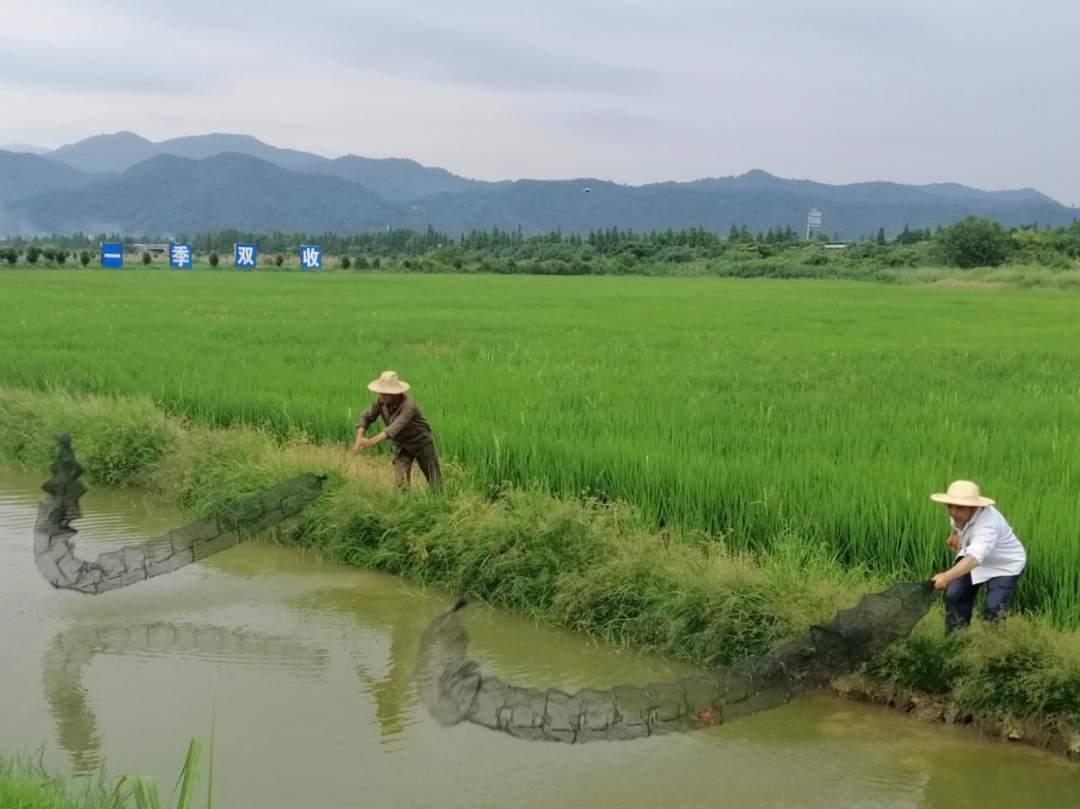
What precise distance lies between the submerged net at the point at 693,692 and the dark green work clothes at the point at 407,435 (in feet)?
6.28

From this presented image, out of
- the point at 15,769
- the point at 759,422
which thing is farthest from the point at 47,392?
the point at 15,769

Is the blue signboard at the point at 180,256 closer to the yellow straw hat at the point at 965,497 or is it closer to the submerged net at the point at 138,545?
the submerged net at the point at 138,545

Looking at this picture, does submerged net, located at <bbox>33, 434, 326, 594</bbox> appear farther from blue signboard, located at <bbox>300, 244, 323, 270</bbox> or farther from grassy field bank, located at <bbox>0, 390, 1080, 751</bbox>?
blue signboard, located at <bbox>300, 244, 323, 270</bbox>

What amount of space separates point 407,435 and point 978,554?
10.0 ft

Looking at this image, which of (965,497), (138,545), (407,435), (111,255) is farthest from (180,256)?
(965,497)

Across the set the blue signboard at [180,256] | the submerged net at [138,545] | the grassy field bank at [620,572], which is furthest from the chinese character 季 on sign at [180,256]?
the submerged net at [138,545]

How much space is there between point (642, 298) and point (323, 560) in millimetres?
20649

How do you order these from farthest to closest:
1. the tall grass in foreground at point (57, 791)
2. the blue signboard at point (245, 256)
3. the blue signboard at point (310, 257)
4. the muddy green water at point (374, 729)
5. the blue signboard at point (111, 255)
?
the blue signboard at point (245, 256) < the blue signboard at point (310, 257) < the blue signboard at point (111, 255) < the muddy green water at point (374, 729) < the tall grass in foreground at point (57, 791)

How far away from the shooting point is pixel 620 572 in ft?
15.7

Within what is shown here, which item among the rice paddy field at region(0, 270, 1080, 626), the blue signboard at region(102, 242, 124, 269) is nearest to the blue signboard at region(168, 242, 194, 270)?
the blue signboard at region(102, 242, 124, 269)

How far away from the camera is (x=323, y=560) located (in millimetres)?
5941

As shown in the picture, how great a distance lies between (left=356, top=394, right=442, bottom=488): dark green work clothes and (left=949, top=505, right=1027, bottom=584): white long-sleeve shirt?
277 cm

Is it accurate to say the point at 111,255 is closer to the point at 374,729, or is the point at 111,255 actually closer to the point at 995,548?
the point at 374,729

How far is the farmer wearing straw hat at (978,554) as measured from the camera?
3770mm
